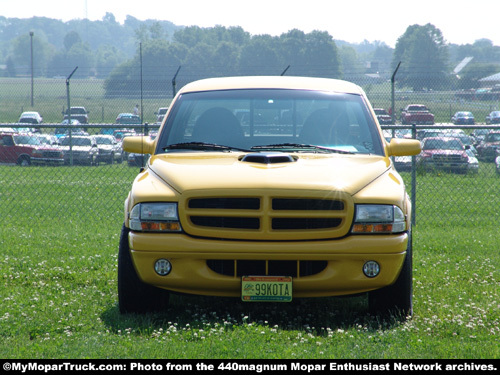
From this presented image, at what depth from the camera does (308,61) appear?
4888 cm

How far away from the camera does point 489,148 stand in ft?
45.2

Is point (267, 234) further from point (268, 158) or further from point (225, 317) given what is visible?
point (225, 317)

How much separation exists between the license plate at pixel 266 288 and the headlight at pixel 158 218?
60cm

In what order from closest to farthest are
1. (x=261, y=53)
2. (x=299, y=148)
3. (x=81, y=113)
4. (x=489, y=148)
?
(x=299, y=148) < (x=489, y=148) < (x=81, y=113) < (x=261, y=53)

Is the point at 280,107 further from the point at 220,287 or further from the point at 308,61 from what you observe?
the point at 308,61

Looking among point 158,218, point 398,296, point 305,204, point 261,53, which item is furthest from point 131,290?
point 261,53

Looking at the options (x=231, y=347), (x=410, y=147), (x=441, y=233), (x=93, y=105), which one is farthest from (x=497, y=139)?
(x=93, y=105)

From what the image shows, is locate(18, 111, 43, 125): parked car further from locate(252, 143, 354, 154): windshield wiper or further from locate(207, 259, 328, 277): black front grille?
locate(207, 259, 328, 277): black front grille

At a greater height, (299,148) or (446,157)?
(299,148)

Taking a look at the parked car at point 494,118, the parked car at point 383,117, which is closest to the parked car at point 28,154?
the parked car at point 383,117

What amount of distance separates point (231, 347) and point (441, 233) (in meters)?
5.75
